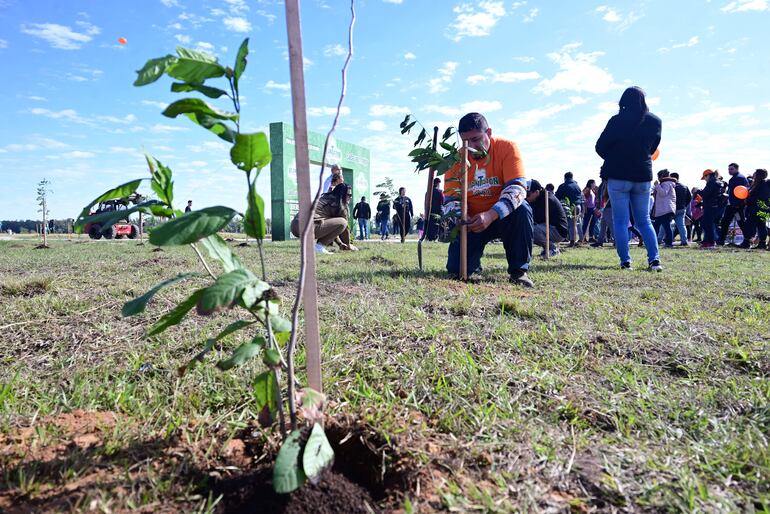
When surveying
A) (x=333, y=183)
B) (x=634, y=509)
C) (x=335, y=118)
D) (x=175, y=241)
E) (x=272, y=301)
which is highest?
(x=333, y=183)

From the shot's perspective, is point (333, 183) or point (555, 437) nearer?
point (555, 437)

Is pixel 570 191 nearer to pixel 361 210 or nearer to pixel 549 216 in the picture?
pixel 549 216

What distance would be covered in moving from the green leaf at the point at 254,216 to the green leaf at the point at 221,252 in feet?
0.25

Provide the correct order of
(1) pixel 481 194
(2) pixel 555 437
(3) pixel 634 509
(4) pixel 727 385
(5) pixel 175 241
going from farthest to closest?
(1) pixel 481 194, (4) pixel 727 385, (2) pixel 555 437, (3) pixel 634 509, (5) pixel 175 241

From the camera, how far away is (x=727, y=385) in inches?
65.6

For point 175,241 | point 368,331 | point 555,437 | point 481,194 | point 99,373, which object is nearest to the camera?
point 175,241

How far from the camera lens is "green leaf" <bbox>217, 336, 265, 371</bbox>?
36.3 inches

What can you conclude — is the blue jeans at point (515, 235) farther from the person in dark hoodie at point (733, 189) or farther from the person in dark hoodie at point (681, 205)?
the person in dark hoodie at point (733, 189)

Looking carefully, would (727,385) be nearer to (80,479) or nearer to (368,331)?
(368,331)

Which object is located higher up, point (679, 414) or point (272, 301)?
point (272, 301)

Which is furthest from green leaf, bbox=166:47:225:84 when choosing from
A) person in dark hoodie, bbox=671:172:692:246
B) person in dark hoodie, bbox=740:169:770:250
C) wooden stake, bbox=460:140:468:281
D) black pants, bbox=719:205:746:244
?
black pants, bbox=719:205:746:244

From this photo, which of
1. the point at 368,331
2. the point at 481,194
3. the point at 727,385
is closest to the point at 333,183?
the point at 481,194

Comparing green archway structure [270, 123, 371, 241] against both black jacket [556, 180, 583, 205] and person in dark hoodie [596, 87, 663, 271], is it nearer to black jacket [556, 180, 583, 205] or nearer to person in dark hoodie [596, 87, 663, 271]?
black jacket [556, 180, 583, 205]

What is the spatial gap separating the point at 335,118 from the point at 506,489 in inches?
38.4
